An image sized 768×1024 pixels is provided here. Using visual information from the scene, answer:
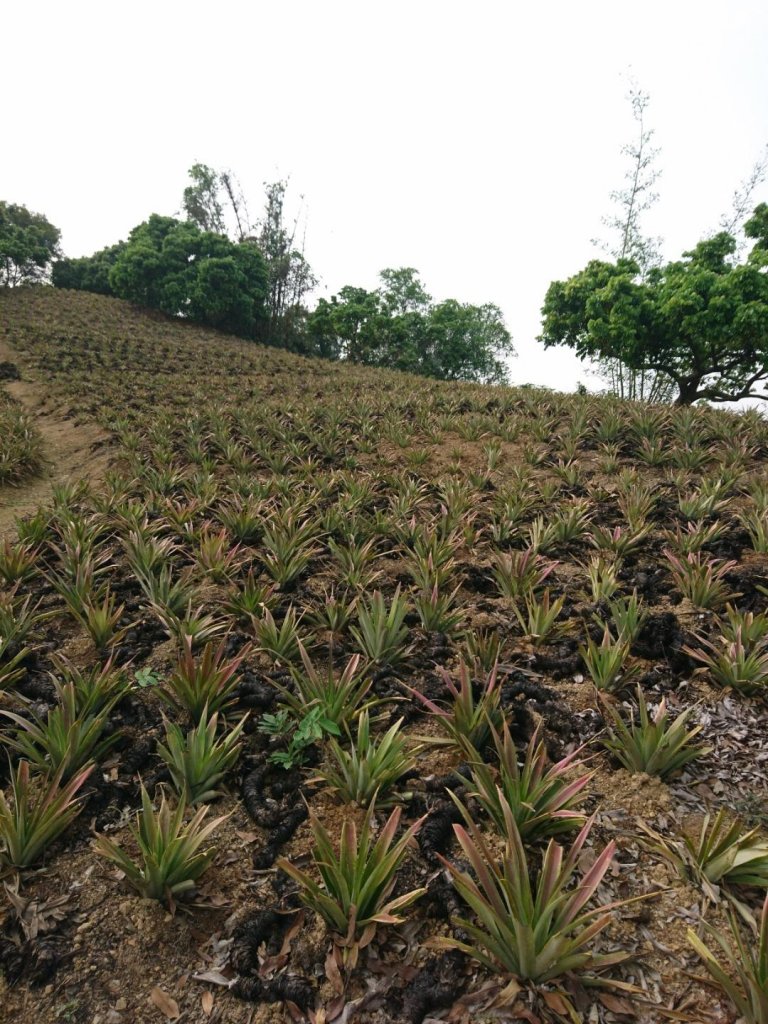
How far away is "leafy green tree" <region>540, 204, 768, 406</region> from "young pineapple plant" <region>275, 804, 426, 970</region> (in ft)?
56.3

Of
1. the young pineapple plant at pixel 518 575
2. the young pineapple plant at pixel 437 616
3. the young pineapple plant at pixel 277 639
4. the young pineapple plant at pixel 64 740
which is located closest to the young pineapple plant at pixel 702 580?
the young pineapple plant at pixel 518 575

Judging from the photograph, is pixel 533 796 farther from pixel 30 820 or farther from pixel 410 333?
pixel 410 333

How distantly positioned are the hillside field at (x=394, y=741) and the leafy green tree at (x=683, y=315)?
11.0 metres

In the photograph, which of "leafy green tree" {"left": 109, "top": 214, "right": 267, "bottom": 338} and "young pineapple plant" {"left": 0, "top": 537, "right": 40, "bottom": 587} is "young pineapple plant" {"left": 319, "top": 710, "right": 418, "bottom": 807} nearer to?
"young pineapple plant" {"left": 0, "top": 537, "right": 40, "bottom": 587}

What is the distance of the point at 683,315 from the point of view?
1523 centimetres

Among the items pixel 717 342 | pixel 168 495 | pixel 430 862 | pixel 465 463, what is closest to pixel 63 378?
pixel 168 495

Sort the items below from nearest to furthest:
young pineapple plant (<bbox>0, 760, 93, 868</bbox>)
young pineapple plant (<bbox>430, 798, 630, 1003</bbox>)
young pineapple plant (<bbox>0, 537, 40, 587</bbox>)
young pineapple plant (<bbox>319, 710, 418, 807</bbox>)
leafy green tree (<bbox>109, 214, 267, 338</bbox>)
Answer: young pineapple plant (<bbox>430, 798, 630, 1003</bbox>) → young pineapple plant (<bbox>0, 760, 93, 868</bbox>) → young pineapple plant (<bbox>319, 710, 418, 807</bbox>) → young pineapple plant (<bbox>0, 537, 40, 587</bbox>) → leafy green tree (<bbox>109, 214, 267, 338</bbox>)

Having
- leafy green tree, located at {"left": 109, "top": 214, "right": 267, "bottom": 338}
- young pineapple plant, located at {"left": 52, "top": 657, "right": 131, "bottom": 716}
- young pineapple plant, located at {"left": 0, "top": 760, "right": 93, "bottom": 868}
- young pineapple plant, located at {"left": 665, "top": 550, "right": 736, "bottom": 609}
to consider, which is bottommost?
young pineapple plant, located at {"left": 0, "top": 760, "right": 93, "bottom": 868}

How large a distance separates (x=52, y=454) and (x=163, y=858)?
9.08m

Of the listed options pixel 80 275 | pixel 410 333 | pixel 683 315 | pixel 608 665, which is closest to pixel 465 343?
pixel 410 333

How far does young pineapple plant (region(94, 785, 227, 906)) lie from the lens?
1764 millimetres

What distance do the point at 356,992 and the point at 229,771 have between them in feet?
3.62

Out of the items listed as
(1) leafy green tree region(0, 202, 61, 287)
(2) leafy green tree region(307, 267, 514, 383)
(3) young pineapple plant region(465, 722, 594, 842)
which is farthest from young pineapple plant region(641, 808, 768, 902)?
(1) leafy green tree region(0, 202, 61, 287)

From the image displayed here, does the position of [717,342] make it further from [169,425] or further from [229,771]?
[229,771]
